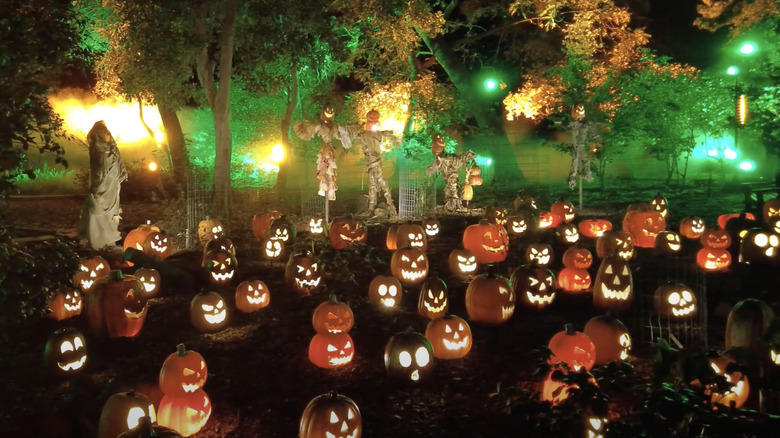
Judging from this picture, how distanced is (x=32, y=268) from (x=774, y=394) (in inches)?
241

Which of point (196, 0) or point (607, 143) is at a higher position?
point (196, 0)

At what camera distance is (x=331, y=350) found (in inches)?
247

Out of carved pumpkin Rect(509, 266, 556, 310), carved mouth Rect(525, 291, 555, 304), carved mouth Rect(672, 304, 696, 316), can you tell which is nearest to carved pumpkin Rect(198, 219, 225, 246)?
carved pumpkin Rect(509, 266, 556, 310)

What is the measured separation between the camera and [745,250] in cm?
928

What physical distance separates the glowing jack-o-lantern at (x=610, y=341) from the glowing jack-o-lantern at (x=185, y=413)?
370 centimetres

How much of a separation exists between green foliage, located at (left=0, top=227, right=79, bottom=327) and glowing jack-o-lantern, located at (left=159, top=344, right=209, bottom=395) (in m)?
1.30

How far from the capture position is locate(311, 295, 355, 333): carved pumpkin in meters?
6.76

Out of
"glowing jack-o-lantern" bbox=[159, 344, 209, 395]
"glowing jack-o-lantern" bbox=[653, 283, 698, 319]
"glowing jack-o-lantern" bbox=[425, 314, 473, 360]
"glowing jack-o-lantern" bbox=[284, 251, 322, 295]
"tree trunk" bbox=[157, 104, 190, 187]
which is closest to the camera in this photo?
"glowing jack-o-lantern" bbox=[159, 344, 209, 395]

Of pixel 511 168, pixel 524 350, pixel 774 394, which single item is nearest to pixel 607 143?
pixel 511 168

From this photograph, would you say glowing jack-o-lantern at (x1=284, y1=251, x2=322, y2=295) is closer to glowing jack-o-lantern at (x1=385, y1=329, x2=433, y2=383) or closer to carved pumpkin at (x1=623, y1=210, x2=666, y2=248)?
glowing jack-o-lantern at (x1=385, y1=329, x2=433, y2=383)

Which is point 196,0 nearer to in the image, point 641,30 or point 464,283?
point 464,283

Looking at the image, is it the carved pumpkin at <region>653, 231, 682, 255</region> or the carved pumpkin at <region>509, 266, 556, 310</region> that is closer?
the carved pumpkin at <region>509, 266, 556, 310</region>

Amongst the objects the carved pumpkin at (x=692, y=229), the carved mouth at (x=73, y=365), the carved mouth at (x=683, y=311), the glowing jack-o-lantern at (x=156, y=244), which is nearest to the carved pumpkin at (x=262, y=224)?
the glowing jack-o-lantern at (x=156, y=244)

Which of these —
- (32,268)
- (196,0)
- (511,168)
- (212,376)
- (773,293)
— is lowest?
(212,376)
